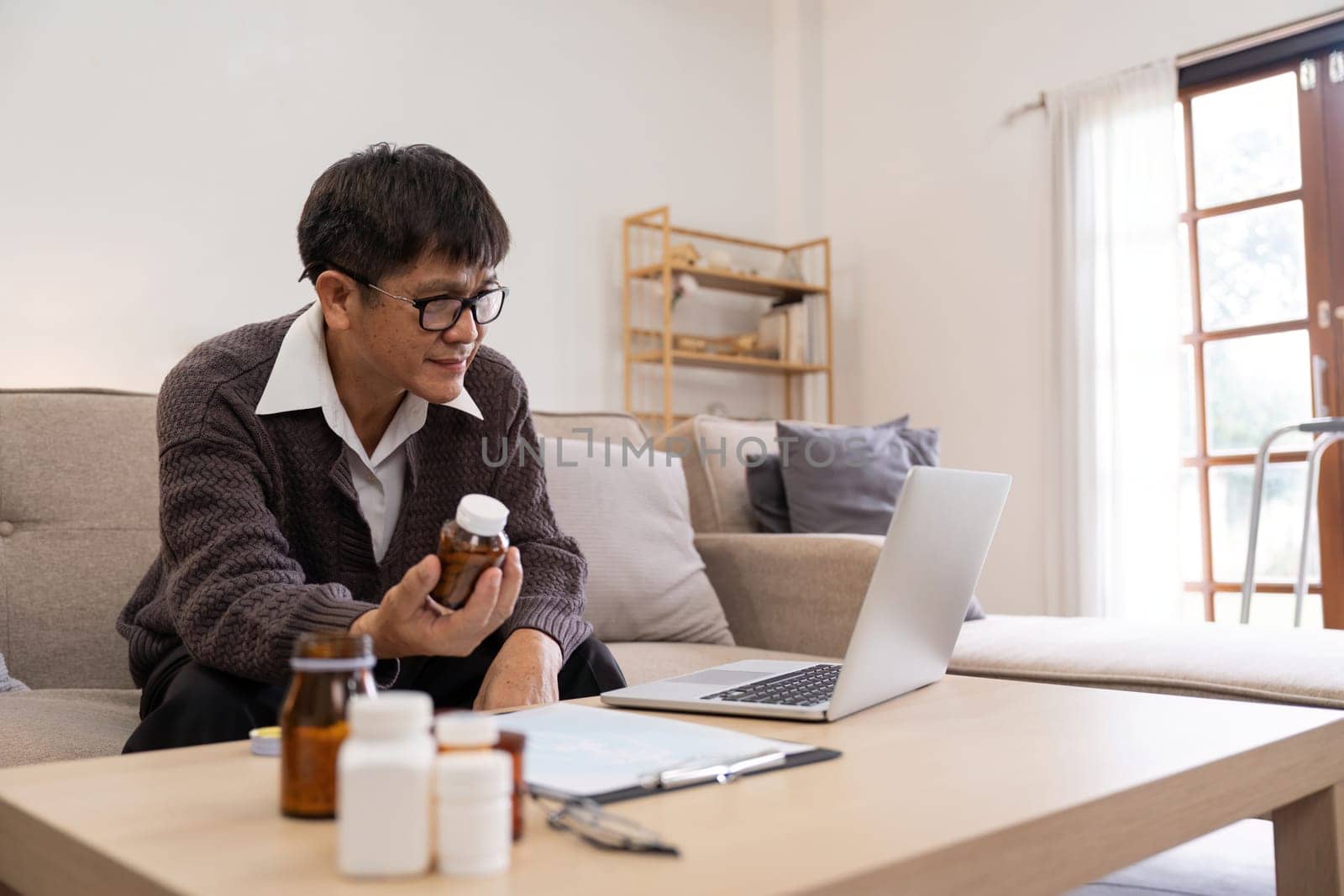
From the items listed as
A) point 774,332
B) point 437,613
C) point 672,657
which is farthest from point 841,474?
point 774,332

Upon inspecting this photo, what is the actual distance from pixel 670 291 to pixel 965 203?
1.16 meters

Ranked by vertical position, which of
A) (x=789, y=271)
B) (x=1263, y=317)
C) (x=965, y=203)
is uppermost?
(x=965, y=203)

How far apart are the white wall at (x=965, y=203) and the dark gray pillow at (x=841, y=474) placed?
60.9 inches

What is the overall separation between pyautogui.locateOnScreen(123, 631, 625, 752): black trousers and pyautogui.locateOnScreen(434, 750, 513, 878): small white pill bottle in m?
0.70

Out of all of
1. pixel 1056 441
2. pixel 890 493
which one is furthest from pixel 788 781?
pixel 1056 441

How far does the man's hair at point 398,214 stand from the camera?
4.35ft

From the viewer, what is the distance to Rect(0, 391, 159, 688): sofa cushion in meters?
1.67

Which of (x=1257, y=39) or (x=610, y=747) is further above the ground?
(x=1257, y=39)

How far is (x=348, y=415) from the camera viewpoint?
4.75 ft

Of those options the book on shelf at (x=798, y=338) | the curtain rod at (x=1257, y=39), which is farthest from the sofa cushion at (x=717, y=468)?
the curtain rod at (x=1257, y=39)

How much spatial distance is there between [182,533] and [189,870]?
74cm

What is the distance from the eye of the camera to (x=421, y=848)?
0.55 m

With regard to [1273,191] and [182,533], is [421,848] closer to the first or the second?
[182,533]

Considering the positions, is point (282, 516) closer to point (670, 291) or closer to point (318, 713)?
point (318, 713)
